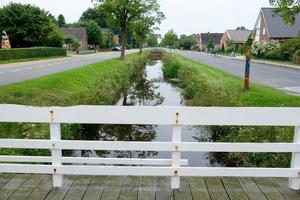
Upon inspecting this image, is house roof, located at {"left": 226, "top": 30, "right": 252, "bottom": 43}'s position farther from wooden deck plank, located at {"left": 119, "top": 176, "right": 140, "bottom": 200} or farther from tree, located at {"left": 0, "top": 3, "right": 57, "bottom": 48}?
wooden deck plank, located at {"left": 119, "top": 176, "right": 140, "bottom": 200}

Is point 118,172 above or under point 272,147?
under

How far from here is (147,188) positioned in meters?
4.29

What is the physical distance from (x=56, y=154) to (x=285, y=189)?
2813mm

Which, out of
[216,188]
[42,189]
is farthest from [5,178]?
[216,188]

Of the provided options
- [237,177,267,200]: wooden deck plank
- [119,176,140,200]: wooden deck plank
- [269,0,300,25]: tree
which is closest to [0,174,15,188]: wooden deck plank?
[119,176,140,200]: wooden deck plank

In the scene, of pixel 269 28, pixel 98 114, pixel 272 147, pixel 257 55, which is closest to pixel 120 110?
→ pixel 98 114

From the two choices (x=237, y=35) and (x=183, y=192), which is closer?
(x=183, y=192)

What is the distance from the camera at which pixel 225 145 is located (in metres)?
4.04

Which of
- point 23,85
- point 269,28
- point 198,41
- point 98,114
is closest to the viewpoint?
point 98,114

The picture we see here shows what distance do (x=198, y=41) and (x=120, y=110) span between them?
130 meters

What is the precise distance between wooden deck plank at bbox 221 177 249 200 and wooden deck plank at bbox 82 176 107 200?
1550 mm

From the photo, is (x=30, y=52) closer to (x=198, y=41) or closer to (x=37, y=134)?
(x=37, y=134)

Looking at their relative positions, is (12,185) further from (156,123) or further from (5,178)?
(156,123)

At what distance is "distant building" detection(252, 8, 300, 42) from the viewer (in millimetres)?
55219
